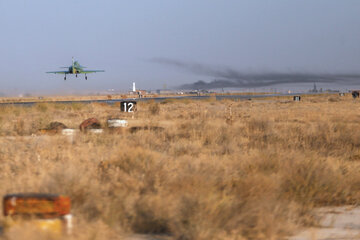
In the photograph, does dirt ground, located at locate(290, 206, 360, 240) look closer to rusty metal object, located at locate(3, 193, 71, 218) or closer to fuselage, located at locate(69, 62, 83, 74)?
rusty metal object, located at locate(3, 193, 71, 218)

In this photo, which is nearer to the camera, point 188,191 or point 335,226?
point 335,226

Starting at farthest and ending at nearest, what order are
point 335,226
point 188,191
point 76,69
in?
point 76,69
point 188,191
point 335,226

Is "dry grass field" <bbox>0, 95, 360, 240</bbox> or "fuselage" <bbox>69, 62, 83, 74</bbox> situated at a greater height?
"fuselage" <bbox>69, 62, 83, 74</bbox>

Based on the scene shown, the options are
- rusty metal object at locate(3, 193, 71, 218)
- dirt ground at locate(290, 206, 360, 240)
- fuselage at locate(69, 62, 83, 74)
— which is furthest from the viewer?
fuselage at locate(69, 62, 83, 74)

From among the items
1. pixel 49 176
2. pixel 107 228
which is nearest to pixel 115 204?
pixel 107 228

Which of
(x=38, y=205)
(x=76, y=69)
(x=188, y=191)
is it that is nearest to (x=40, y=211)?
(x=38, y=205)

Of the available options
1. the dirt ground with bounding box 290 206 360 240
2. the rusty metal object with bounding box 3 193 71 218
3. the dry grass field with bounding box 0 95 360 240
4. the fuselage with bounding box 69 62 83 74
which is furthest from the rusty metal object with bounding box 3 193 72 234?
the fuselage with bounding box 69 62 83 74

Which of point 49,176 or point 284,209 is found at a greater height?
point 49,176

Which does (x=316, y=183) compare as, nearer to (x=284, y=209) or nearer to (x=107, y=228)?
(x=284, y=209)

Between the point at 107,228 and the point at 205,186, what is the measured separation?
2.11m

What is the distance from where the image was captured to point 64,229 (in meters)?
4.89

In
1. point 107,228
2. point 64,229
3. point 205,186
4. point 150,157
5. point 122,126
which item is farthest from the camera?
point 122,126

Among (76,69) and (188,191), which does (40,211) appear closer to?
(188,191)

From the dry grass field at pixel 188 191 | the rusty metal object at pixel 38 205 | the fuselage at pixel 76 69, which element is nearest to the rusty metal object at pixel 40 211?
the rusty metal object at pixel 38 205
